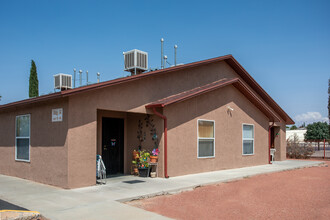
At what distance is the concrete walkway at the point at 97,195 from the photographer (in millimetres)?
6488

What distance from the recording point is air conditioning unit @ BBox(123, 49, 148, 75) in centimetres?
1101

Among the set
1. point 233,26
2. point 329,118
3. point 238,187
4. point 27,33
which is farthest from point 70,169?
point 329,118

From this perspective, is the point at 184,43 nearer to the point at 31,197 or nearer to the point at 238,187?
the point at 238,187

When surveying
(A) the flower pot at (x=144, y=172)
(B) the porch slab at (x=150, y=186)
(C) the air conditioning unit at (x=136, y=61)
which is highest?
(C) the air conditioning unit at (x=136, y=61)

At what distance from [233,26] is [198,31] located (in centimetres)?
161

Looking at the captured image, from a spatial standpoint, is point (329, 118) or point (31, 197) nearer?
point (31, 197)

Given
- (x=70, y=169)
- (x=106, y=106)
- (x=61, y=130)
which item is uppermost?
(x=106, y=106)

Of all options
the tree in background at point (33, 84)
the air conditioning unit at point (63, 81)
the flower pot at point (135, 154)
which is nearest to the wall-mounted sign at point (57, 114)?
the air conditioning unit at point (63, 81)

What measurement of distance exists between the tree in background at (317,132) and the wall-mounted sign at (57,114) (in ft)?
155

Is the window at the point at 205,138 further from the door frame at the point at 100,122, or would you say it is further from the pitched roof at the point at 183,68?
the door frame at the point at 100,122

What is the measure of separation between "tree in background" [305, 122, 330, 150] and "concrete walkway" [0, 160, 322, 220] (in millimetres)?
43942

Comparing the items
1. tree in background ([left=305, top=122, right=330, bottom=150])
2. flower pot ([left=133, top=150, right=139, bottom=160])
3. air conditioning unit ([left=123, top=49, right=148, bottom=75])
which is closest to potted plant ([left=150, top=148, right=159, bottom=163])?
flower pot ([left=133, top=150, right=139, bottom=160])

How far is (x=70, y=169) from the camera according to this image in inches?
356

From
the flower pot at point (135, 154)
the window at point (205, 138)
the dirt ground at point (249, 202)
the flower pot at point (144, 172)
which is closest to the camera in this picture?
the dirt ground at point (249, 202)
